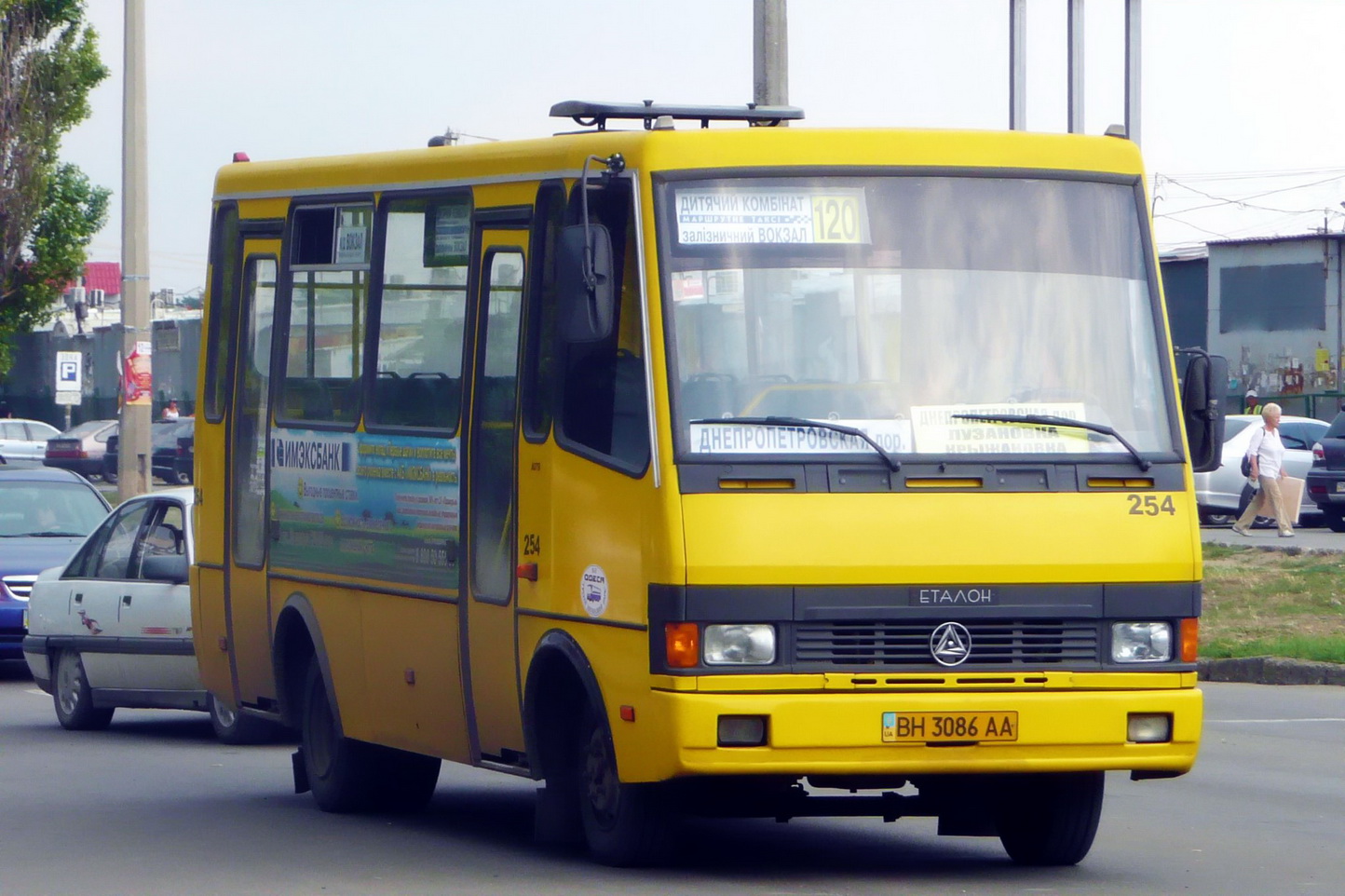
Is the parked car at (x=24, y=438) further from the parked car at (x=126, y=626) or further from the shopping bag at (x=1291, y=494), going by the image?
the parked car at (x=126, y=626)

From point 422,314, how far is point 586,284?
1.97 metres

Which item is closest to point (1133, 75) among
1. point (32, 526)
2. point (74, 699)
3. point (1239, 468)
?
point (1239, 468)

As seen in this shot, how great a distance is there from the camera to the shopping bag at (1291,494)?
94.2 feet

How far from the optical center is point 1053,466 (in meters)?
7.95

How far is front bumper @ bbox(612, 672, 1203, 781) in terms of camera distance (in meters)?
7.57

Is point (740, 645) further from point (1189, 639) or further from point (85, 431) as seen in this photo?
A: point (85, 431)

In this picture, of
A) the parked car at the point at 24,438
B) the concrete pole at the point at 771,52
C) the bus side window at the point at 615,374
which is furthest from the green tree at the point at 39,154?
the bus side window at the point at 615,374

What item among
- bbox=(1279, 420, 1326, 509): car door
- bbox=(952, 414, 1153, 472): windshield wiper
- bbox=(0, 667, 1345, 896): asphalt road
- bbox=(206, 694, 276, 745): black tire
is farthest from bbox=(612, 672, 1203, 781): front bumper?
bbox=(1279, 420, 1326, 509): car door

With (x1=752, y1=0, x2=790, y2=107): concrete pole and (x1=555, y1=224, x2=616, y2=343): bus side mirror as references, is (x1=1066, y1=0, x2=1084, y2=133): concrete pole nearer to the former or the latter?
(x1=752, y1=0, x2=790, y2=107): concrete pole

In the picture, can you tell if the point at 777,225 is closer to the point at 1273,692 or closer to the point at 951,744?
the point at 951,744

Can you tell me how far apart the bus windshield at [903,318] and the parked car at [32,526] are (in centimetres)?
1057

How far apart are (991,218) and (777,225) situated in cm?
77

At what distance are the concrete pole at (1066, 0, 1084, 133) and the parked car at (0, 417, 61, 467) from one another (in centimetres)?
3263

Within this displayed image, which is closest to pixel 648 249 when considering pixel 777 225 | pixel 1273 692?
pixel 777 225
